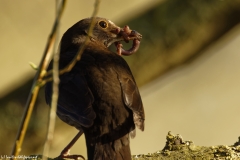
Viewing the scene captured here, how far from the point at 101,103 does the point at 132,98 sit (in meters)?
0.25

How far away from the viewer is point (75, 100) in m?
4.71

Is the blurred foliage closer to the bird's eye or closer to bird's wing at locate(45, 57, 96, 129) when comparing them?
the bird's eye

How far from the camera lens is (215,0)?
609 cm

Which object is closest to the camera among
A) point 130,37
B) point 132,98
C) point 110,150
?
point 110,150

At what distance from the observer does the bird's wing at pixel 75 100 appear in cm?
453

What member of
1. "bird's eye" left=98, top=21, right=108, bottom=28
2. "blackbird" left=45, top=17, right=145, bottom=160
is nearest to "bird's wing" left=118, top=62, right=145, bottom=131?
"blackbird" left=45, top=17, right=145, bottom=160

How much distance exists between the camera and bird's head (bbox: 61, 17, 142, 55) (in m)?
6.01

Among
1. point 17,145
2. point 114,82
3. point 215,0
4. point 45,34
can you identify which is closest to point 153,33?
point 215,0

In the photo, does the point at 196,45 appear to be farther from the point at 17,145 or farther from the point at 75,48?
the point at 17,145

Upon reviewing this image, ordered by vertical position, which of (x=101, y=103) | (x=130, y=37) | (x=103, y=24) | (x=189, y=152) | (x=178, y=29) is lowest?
(x=189, y=152)

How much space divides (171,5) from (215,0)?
0.41 metres

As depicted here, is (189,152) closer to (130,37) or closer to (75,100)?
(75,100)

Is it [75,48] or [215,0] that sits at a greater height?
[215,0]

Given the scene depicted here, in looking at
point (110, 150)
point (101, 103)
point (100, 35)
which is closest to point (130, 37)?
point (100, 35)
